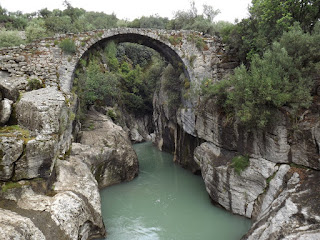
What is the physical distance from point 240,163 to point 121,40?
9608mm

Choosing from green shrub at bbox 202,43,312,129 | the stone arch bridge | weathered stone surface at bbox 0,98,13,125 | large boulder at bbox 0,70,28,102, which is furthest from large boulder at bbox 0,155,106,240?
the stone arch bridge

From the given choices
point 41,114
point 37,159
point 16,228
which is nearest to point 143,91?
point 41,114

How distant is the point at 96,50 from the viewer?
1258 centimetres

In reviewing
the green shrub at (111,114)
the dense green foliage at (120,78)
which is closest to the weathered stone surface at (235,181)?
the dense green foliage at (120,78)

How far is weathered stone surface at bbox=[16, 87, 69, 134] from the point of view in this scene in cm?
599

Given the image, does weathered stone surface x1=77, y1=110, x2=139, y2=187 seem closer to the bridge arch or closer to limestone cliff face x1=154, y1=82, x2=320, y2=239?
the bridge arch

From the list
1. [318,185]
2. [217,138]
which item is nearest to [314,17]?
[217,138]

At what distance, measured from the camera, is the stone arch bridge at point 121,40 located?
10383 mm

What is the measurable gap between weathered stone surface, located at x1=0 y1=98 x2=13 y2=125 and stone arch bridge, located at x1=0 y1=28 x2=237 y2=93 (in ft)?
13.5

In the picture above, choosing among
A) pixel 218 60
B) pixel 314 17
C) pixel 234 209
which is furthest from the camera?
pixel 218 60

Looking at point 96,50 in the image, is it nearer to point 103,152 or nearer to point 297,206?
point 103,152

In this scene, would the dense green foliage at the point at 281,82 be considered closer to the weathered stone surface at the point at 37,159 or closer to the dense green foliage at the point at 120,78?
the weathered stone surface at the point at 37,159

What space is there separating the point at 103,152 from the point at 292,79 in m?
8.21

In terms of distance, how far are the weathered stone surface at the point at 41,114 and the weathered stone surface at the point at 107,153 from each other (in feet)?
10.9
